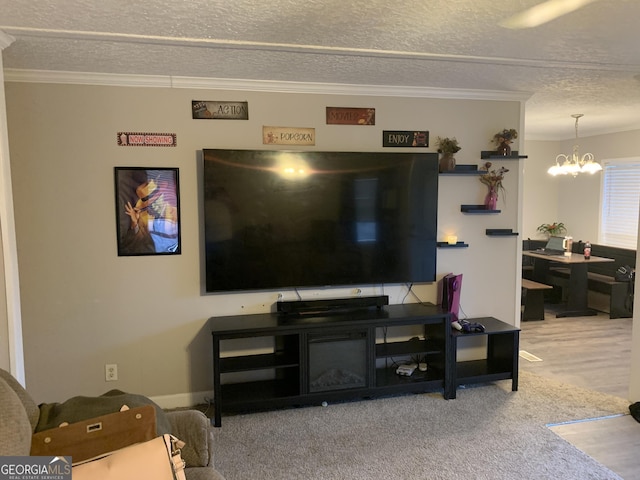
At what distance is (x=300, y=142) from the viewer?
11.8ft

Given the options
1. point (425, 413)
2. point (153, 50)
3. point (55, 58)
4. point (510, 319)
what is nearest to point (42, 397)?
point (55, 58)

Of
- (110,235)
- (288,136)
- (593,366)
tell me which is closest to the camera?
(110,235)

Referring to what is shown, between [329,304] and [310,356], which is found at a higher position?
[329,304]

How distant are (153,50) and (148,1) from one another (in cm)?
71

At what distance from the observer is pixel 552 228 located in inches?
283

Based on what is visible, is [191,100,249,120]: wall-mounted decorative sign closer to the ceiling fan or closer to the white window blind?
the ceiling fan

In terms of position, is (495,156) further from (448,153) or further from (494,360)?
Result: (494,360)

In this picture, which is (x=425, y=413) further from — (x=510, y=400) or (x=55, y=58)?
(x=55, y=58)

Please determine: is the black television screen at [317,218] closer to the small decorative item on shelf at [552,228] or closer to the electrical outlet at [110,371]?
the electrical outlet at [110,371]

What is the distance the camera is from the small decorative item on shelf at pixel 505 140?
387 cm

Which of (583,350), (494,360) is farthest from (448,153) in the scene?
(583,350)

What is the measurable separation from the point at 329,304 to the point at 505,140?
6.53ft

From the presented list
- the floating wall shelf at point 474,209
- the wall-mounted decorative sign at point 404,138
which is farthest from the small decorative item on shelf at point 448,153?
the floating wall shelf at point 474,209

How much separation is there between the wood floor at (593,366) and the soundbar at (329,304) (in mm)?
1494
